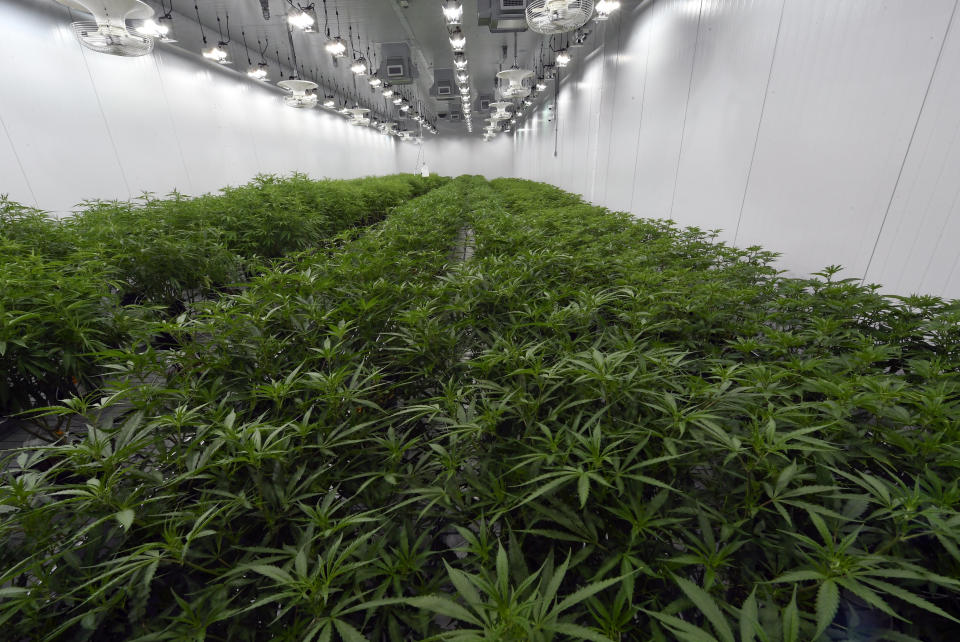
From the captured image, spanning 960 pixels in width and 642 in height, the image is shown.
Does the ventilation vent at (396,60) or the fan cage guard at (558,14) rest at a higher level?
the ventilation vent at (396,60)

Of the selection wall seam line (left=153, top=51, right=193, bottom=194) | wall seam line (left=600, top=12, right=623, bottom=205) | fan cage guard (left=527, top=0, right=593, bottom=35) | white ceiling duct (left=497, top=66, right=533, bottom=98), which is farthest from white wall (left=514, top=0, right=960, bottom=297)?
wall seam line (left=153, top=51, right=193, bottom=194)

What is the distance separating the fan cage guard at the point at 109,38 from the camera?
3.57 metres

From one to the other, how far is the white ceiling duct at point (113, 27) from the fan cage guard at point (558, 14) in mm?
3310

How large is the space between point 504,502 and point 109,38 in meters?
5.35

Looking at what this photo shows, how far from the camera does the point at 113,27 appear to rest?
3568 millimetres

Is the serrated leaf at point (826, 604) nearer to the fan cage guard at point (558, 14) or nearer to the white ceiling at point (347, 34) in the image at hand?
the fan cage guard at point (558, 14)

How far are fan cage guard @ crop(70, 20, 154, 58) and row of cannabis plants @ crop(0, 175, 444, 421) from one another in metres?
1.45

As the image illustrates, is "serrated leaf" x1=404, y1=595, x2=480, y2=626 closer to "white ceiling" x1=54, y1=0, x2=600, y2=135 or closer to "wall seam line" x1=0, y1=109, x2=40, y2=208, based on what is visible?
"white ceiling" x1=54, y1=0, x2=600, y2=135

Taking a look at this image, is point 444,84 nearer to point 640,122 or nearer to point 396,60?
point 396,60

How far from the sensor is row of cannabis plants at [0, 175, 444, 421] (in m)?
1.88

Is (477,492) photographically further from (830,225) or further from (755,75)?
(755,75)

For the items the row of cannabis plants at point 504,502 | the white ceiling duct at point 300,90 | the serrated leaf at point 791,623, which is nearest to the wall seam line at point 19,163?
the white ceiling duct at point 300,90

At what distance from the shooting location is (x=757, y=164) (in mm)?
3889

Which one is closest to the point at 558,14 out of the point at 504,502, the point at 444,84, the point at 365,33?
the point at 504,502
